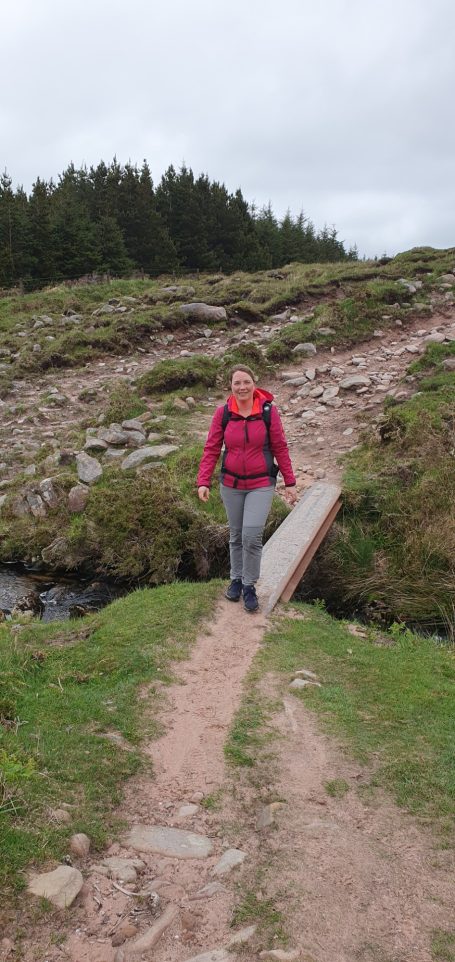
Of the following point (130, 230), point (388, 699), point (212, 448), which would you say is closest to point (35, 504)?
point (212, 448)

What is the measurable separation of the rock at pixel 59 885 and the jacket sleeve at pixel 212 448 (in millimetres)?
4085

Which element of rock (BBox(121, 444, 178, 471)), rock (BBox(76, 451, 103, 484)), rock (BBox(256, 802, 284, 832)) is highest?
rock (BBox(121, 444, 178, 471))

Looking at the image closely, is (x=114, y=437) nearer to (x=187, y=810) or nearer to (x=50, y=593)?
(x=50, y=593)

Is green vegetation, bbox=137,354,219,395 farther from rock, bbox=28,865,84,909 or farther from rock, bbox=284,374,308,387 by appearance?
rock, bbox=28,865,84,909

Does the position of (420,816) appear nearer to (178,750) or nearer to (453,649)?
(178,750)

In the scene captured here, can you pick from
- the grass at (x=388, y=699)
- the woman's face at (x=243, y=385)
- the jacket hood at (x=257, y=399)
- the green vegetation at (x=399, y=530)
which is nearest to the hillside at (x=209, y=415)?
the green vegetation at (x=399, y=530)

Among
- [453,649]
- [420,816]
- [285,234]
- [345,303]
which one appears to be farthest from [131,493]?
[285,234]

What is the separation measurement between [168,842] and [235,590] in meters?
3.79

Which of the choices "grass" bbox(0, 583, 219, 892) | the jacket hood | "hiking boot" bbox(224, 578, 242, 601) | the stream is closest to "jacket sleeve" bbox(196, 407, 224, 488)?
the jacket hood

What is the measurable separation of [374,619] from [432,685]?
113 inches

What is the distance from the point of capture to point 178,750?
4.30 meters

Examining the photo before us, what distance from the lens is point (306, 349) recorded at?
16672 millimetres

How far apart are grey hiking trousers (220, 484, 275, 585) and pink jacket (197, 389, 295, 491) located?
10cm

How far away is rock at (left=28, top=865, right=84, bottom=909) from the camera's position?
2828 mm
